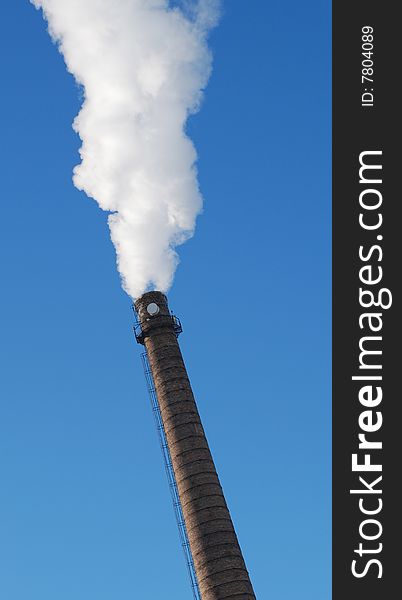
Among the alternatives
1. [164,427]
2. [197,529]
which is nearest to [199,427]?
[164,427]

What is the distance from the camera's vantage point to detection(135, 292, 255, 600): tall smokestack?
79.2ft

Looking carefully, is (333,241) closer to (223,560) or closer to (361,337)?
(361,337)

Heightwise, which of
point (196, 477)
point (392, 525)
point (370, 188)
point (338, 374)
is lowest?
point (392, 525)

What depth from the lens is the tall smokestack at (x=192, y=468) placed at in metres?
24.1

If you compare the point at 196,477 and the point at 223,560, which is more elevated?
the point at 196,477

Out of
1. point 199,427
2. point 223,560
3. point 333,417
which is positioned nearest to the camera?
point 333,417

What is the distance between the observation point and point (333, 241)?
17.9m

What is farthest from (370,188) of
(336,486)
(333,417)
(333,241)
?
(336,486)

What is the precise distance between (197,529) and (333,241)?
11.1 m

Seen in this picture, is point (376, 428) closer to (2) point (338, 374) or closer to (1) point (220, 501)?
(2) point (338, 374)

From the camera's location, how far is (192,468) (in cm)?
2581

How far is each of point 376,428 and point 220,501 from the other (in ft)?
32.1

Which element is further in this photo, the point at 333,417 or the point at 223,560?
the point at 223,560

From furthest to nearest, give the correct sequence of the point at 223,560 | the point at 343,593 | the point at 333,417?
the point at 223,560
the point at 333,417
the point at 343,593
